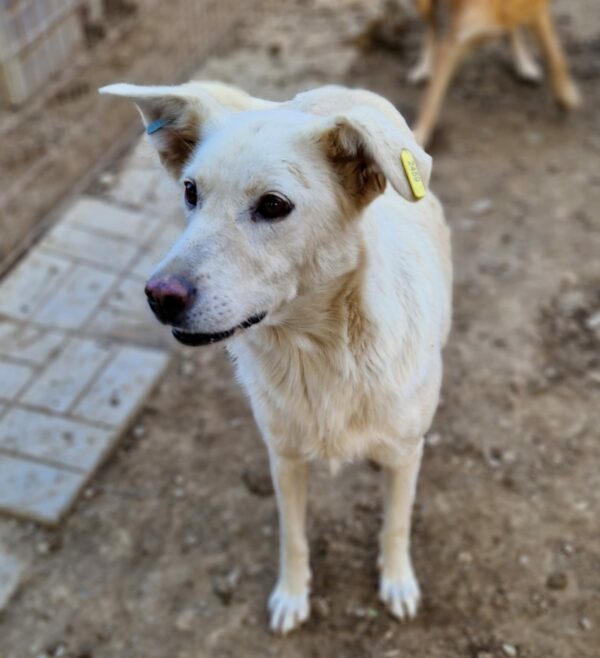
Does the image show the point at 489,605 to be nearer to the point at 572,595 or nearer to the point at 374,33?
the point at 572,595

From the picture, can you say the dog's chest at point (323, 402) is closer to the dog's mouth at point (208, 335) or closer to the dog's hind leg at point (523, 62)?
the dog's mouth at point (208, 335)

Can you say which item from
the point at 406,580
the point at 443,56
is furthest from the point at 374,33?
the point at 406,580

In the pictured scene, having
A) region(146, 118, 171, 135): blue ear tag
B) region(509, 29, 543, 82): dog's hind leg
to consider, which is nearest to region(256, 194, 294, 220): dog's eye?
region(146, 118, 171, 135): blue ear tag

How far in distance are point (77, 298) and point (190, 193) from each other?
7.70ft

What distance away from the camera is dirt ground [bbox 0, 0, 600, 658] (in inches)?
120

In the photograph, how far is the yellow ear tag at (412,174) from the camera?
182 centimetres

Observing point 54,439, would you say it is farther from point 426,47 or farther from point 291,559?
point 426,47

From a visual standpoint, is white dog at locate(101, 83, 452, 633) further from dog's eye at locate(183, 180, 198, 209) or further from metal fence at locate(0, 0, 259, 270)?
metal fence at locate(0, 0, 259, 270)

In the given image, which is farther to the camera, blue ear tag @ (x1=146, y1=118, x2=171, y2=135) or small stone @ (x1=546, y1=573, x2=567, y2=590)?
small stone @ (x1=546, y1=573, x2=567, y2=590)

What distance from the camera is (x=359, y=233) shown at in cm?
222

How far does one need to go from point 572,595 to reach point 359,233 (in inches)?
69.7

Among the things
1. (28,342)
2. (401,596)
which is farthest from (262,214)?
(28,342)

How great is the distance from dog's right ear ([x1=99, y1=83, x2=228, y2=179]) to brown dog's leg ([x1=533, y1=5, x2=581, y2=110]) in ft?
12.7

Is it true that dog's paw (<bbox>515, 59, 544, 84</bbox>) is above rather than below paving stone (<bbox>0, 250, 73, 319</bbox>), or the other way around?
above
